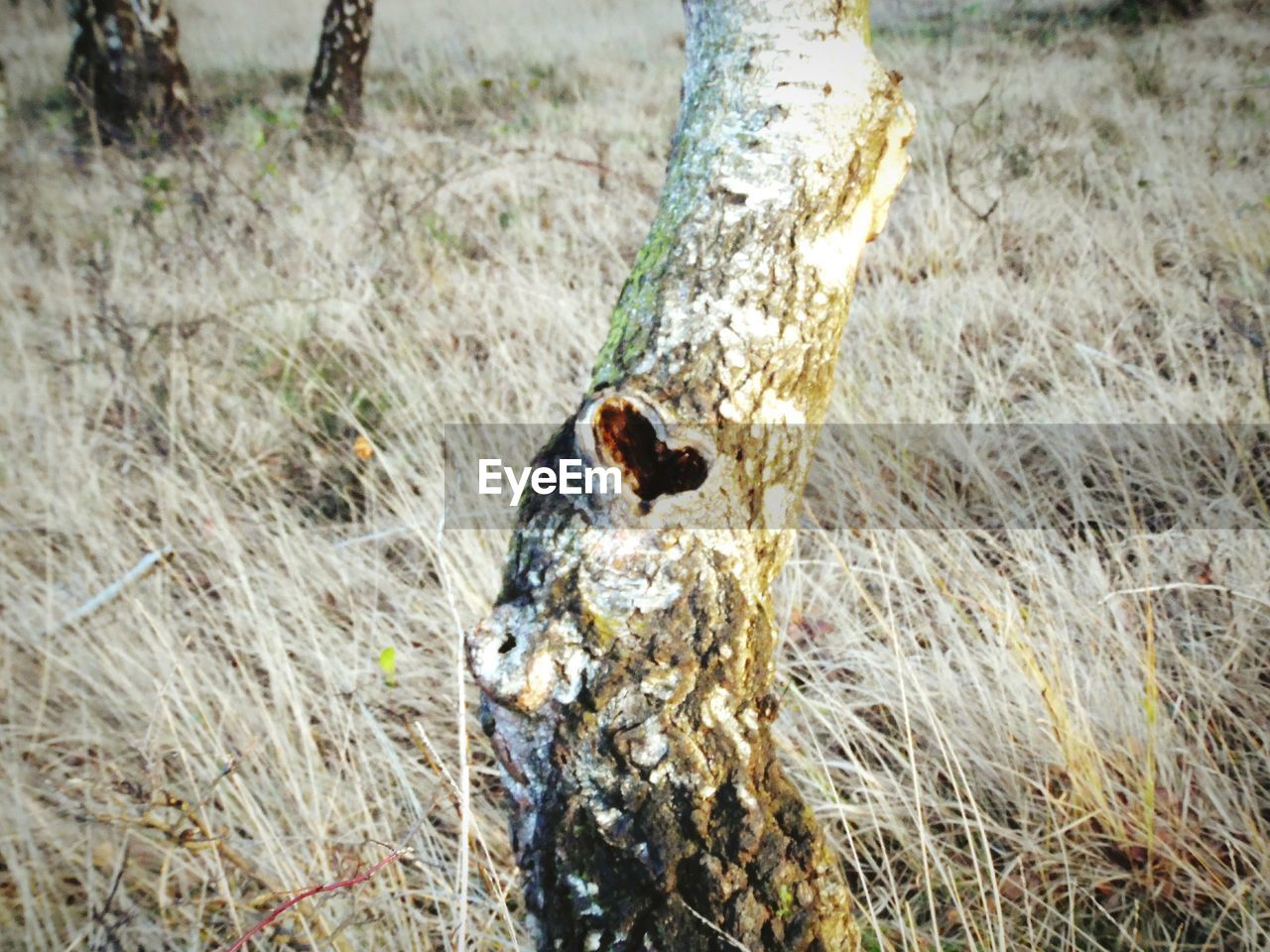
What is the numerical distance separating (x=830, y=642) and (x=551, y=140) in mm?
4093

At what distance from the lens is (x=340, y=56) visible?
18.0ft

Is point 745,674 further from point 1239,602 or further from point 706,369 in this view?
A: point 1239,602

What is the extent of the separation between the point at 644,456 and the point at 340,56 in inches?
226

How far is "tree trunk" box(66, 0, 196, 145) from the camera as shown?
17.1 ft

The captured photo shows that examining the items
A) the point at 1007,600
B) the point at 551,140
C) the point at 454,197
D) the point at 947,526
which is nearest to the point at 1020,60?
the point at 551,140

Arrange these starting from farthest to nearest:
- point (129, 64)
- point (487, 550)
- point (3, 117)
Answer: point (129, 64) < point (3, 117) < point (487, 550)

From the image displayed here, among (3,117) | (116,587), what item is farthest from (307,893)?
(3,117)

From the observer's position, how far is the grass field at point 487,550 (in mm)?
1347

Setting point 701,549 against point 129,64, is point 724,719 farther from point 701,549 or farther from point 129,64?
point 129,64

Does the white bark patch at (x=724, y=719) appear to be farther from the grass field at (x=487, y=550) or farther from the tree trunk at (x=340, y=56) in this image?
the tree trunk at (x=340, y=56)

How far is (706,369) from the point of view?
1166 mm

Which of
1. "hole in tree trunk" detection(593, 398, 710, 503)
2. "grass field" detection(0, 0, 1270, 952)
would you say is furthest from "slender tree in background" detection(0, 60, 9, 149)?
"hole in tree trunk" detection(593, 398, 710, 503)

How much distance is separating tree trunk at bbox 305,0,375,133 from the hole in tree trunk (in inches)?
212

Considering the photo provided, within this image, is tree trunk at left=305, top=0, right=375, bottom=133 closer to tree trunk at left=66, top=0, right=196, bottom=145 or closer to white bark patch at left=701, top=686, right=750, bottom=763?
tree trunk at left=66, top=0, right=196, bottom=145
